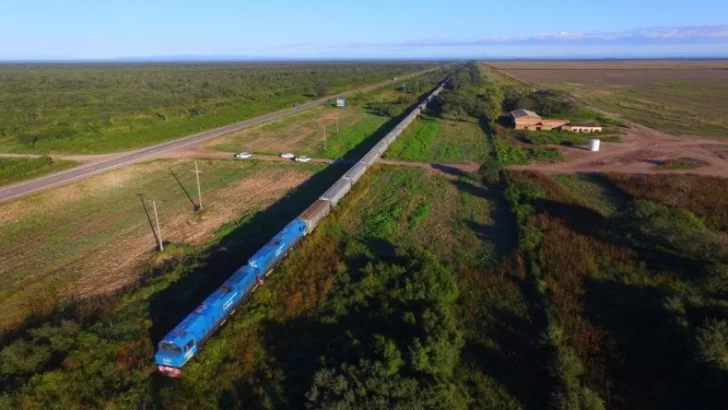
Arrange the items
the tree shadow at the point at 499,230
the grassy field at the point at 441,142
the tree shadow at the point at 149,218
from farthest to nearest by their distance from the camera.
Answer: the grassy field at the point at 441,142, the tree shadow at the point at 149,218, the tree shadow at the point at 499,230

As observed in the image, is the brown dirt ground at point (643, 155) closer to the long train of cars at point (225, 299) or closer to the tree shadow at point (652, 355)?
the tree shadow at point (652, 355)

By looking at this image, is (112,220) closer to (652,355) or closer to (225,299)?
(225,299)

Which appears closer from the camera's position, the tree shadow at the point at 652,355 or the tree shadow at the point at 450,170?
the tree shadow at the point at 652,355

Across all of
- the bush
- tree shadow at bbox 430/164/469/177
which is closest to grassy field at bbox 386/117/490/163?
tree shadow at bbox 430/164/469/177

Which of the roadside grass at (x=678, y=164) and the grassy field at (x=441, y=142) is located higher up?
the grassy field at (x=441, y=142)

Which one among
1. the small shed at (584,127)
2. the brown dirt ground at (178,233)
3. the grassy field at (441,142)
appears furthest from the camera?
the small shed at (584,127)

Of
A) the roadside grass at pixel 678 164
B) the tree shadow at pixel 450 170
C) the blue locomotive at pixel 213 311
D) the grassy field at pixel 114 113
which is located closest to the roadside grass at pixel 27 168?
the grassy field at pixel 114 113

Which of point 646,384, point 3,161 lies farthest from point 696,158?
point 3,161
